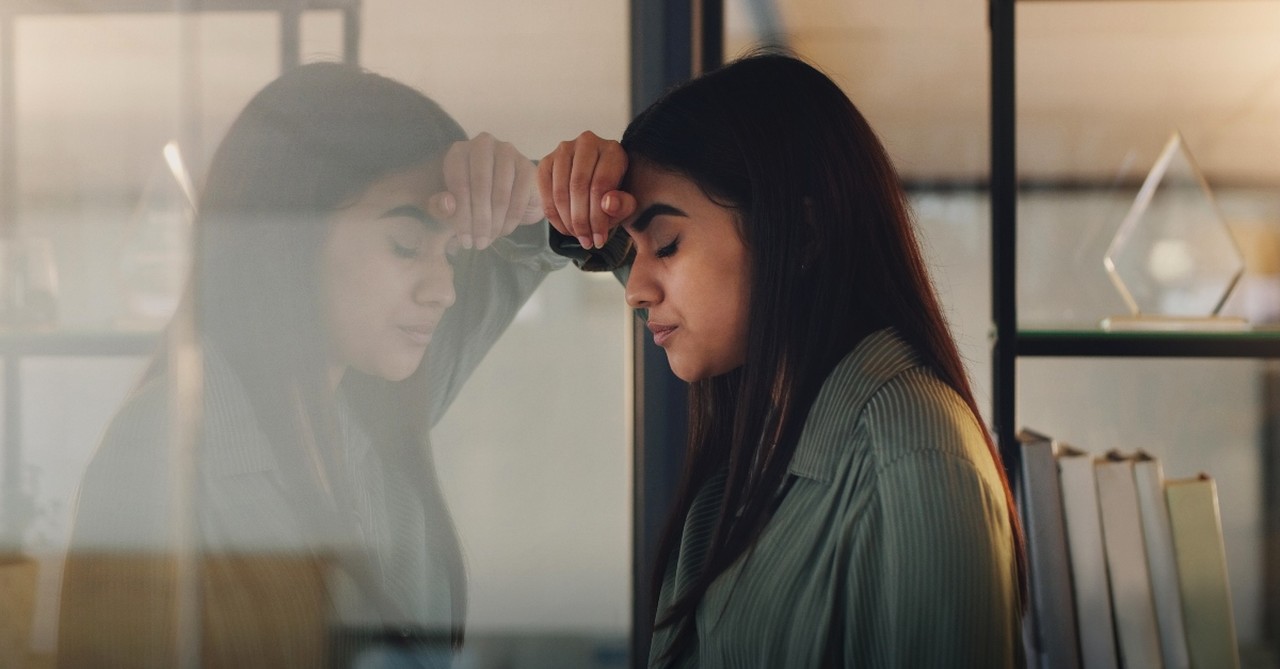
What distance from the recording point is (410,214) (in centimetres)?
91

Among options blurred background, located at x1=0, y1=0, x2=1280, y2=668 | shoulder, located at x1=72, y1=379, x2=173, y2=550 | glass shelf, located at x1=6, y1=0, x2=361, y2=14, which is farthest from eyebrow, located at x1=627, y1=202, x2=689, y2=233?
shoulder, located at x1=72, y1=379, x2=173, y2=550

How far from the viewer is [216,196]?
0.89 meters

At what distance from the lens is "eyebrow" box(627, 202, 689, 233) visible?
0.80 m

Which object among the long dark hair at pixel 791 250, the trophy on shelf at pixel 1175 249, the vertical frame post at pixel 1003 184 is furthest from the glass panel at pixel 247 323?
the trophy on shelf at pixel 1175 249

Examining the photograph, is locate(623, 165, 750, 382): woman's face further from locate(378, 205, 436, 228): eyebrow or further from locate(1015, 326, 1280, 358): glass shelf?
locate(1015, 326, 1280, 358): glass shelf

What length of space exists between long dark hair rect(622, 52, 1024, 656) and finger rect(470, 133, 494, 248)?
8.4 inches

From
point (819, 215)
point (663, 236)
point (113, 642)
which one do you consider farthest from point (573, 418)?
point (113, 642)

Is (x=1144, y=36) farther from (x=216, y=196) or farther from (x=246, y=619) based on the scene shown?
(x=246, y=619)

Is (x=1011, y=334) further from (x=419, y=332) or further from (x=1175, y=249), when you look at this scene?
(x=419, y=332)

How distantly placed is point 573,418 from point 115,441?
432 millimetres

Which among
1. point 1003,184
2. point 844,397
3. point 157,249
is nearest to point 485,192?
point 157,249

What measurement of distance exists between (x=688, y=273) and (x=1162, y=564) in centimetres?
61

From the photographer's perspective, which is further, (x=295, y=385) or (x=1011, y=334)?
(x=1011, y=334)

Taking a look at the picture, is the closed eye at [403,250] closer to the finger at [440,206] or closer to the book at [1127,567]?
the finger at [440,206]
